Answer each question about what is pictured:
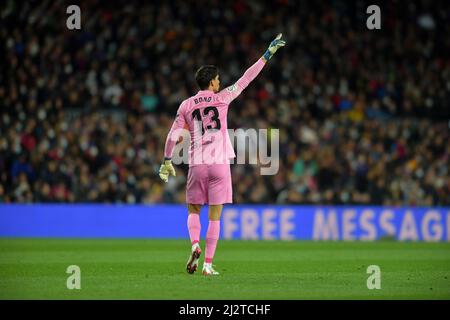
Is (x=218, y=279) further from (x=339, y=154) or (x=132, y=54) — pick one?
(x=132, y=54)

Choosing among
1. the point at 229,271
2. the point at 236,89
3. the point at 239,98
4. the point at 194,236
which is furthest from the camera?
the point at 239,98

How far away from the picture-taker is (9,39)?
992 inches

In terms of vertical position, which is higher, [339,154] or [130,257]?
[339,154]

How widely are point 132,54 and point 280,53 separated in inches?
188

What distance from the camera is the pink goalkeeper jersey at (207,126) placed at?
11555 millimetres

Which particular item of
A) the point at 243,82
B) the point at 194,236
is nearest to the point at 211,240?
the point at 194,236

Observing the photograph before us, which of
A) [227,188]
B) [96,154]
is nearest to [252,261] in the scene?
[227,188]

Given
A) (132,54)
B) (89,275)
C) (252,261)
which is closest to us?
(89,275)

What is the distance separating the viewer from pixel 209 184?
456 inches

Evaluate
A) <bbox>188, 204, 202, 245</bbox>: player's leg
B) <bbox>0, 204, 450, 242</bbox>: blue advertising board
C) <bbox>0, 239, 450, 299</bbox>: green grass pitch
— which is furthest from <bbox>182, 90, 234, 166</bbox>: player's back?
<bbox>0, 204, 450, 242</bbox>: blue advertising board

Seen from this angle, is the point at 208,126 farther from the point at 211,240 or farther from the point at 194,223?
the point at 211,240

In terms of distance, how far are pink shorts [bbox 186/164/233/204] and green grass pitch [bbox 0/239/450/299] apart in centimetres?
101

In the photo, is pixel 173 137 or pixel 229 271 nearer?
pixel 173 137

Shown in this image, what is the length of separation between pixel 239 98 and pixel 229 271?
14366 mm
